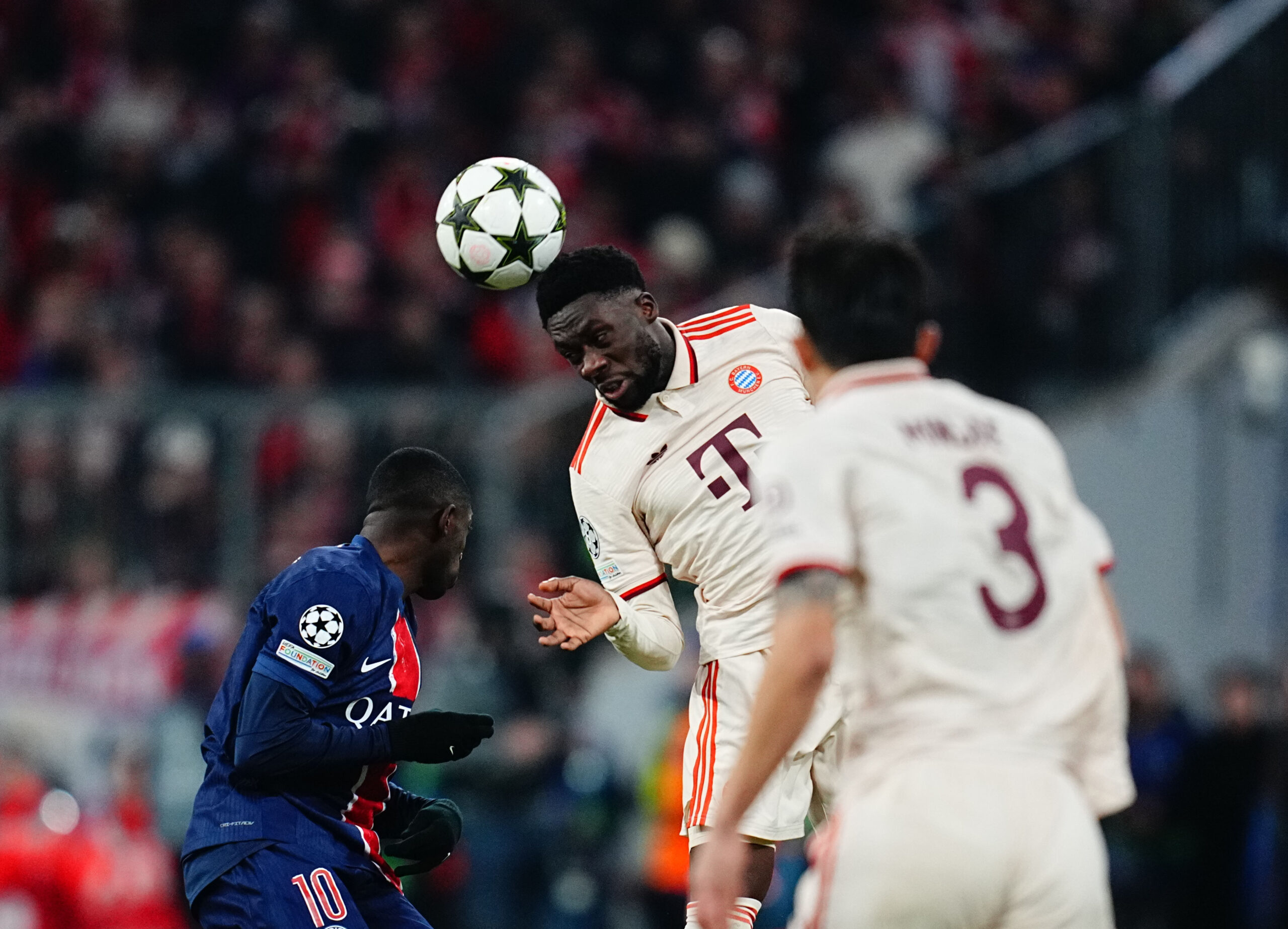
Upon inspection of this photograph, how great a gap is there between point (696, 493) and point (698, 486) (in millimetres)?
28

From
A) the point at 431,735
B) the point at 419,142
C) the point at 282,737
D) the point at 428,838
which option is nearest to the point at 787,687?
the point at 431,735

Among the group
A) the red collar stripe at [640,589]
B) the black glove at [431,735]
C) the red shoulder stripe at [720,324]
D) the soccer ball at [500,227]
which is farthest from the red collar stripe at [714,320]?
the black glove at [431,735]

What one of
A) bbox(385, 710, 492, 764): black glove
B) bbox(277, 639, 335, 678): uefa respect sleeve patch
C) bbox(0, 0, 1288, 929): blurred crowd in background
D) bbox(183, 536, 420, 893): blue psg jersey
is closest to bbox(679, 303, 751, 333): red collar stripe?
bbox(183, 536, 420, 893): blue psg jersey

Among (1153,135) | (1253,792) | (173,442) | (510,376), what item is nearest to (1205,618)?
(1253,792)

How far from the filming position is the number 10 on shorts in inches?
210

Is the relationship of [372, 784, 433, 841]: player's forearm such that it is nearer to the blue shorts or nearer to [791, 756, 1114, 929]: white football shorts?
the blue shorts

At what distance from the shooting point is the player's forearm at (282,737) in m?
→ 5.24

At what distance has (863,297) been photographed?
4.05 m

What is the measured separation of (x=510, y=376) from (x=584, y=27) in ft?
14.1

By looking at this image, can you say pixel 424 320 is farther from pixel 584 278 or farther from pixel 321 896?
pixel 321 896

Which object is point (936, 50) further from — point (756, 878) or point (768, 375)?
point (756, 878)

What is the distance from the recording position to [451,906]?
39.9 ft

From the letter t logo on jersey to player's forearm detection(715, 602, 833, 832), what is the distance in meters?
2.75

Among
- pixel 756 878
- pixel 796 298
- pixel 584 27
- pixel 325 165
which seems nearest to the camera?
pixel 796 298
